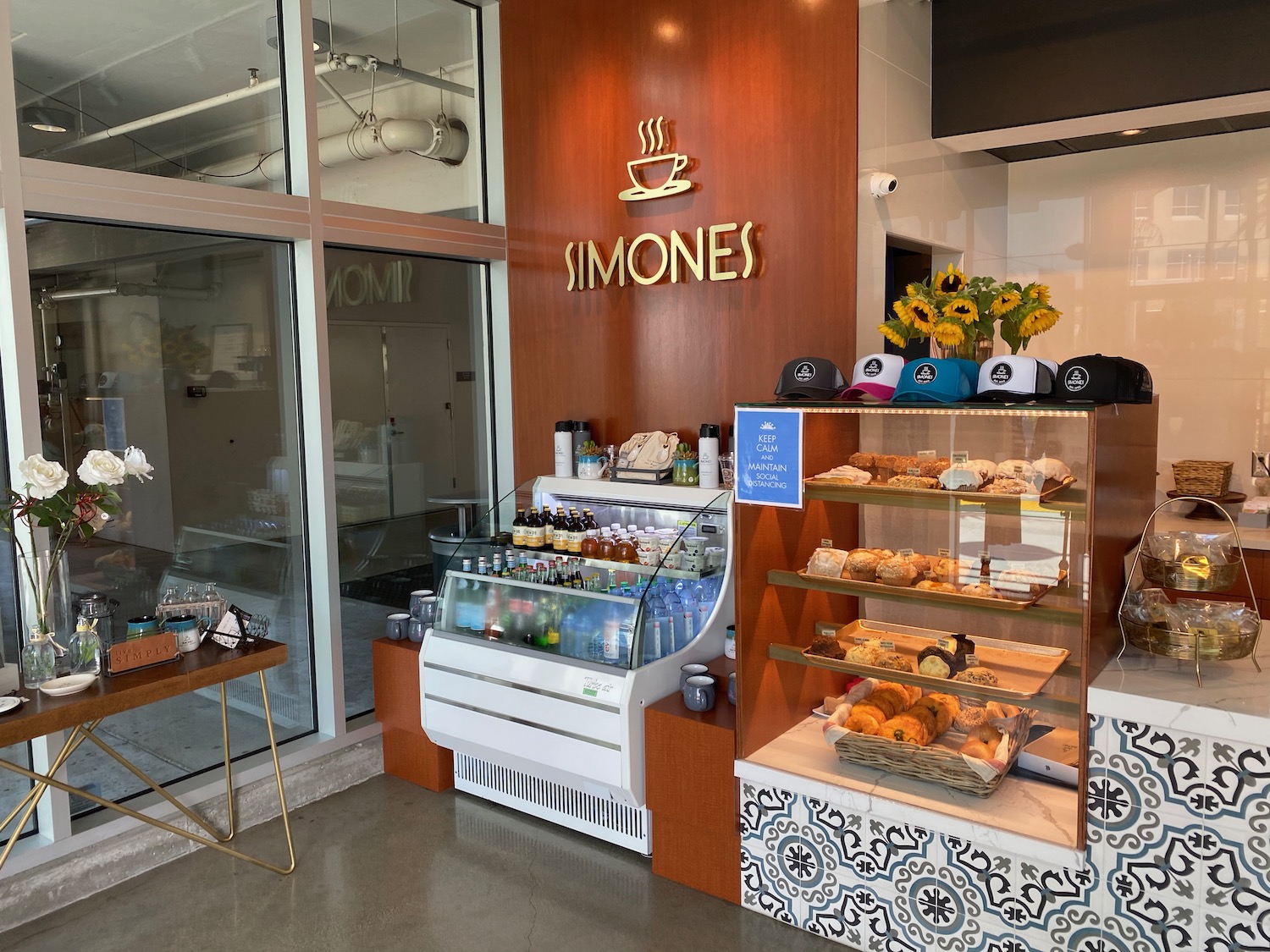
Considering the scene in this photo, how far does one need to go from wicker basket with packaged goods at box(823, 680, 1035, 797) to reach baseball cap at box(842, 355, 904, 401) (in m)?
1.06

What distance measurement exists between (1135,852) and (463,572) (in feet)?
9.03

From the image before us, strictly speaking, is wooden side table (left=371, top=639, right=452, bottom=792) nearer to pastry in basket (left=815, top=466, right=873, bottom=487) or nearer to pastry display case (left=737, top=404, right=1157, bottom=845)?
pastry display case (left=737, top=404, right=1157, bottom=845)

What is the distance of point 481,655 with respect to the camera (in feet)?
13.2

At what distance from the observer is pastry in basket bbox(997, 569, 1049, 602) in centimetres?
278

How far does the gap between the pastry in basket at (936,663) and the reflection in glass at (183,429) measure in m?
2.78

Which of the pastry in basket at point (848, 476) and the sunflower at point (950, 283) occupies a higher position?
the sunflower at point (950, 283)

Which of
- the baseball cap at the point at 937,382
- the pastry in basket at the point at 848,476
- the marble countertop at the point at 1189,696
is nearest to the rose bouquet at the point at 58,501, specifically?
the pastry in basket at the point at 848,476

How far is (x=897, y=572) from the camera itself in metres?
3.05

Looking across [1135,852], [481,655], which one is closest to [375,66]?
[481,655]

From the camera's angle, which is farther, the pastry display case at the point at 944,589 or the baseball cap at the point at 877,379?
the baseball cap at the point at 877,379

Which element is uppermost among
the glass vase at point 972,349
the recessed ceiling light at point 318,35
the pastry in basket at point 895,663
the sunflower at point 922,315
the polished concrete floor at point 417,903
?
the recessed ceiling light at point 318,35

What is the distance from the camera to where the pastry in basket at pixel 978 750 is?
2953 mm

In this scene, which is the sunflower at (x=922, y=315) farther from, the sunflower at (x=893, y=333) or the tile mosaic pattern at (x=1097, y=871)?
the tile mosaic pattern at (x=1097, y=871)

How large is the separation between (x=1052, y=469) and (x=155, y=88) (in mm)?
3835
